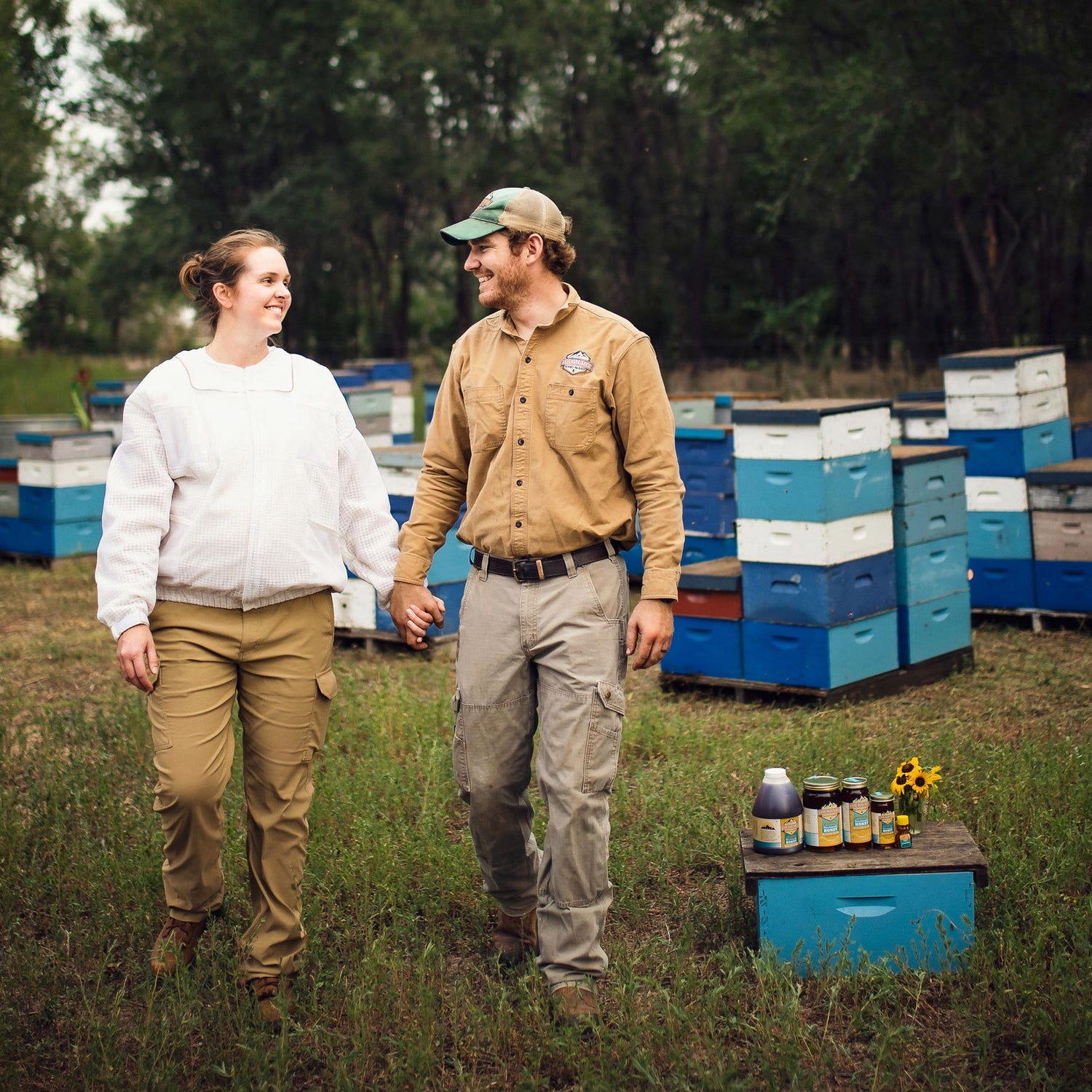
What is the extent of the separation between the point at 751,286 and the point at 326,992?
3911 centimetres

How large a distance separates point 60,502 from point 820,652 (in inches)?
311

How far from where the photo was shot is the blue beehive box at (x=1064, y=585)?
8.07 m

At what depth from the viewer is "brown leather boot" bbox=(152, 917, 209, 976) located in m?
3.67

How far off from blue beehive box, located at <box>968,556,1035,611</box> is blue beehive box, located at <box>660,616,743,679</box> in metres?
2.34

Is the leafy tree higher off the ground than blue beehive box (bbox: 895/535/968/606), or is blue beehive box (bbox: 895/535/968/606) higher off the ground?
the leafy tree

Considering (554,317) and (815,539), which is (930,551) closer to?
(815,539)

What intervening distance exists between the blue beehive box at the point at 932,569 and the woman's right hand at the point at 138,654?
4634 mm

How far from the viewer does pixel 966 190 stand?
23.7 m

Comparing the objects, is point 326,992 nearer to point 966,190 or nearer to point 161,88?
point 966,190

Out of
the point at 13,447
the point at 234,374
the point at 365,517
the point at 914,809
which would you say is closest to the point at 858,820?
the point at 914,809

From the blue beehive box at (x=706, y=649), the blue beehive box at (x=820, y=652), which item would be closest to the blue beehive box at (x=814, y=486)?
the blue beehive box at (x=820, y=652)

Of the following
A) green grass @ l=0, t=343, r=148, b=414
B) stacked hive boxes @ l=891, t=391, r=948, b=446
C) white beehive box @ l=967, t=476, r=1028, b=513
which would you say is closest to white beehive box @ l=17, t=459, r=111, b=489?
stacked hive boxes @ l=891, t=391, r=948, b=446

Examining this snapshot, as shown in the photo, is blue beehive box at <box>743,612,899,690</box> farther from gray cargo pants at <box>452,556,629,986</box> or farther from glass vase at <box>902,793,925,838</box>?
gray cargo pants at <box>452,556,629,986</box>

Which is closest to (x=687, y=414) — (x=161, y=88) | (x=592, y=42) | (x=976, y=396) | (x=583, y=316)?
(x=976, y=396)
